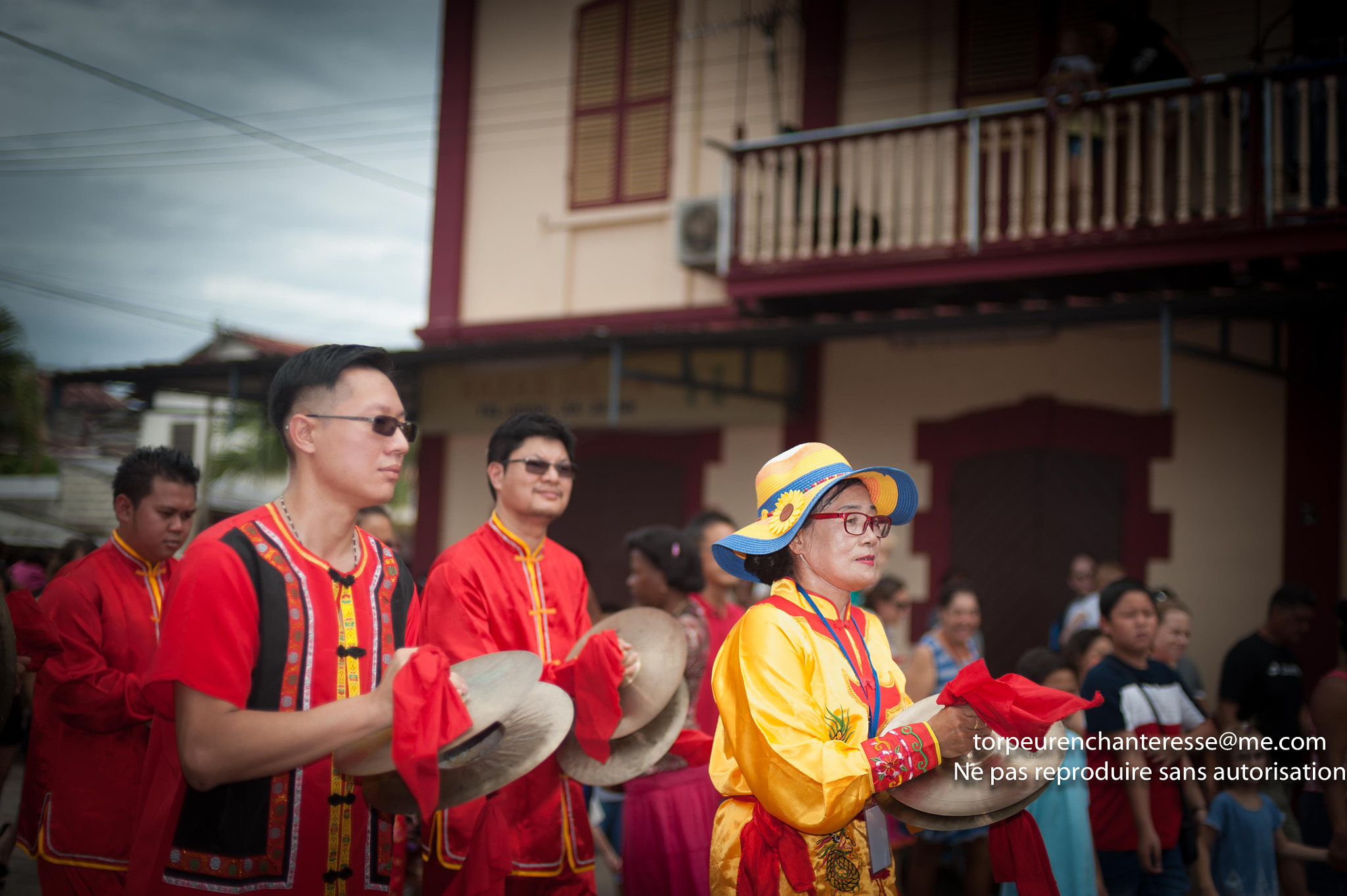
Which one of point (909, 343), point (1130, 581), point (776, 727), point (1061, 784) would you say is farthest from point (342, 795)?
point (909, 343)

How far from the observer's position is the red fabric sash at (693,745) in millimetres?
3883

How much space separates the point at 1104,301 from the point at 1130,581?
3.47 metres

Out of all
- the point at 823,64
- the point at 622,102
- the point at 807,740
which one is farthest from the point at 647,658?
the point at 622,102

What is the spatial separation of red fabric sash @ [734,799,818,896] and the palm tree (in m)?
19.5

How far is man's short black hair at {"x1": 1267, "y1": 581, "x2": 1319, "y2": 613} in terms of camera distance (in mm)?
5352

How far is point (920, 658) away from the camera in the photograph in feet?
18.4

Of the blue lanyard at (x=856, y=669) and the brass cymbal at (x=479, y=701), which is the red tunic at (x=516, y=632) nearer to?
the brass cymbal at (x=479, y=701)

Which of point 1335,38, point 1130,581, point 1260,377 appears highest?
point 1335,38

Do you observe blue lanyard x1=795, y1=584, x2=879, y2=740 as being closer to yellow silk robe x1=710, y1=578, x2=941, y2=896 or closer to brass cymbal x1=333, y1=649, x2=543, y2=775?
yellow silk robe x1=710, y1=578, x2=941, y2=896

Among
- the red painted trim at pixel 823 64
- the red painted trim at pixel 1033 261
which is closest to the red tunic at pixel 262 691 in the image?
the red painted trim at pixel 1033 261

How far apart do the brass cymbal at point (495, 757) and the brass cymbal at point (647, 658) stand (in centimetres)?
86

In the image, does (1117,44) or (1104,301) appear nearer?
(1104,301)

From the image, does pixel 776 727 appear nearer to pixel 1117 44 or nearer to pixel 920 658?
pixel 920 658

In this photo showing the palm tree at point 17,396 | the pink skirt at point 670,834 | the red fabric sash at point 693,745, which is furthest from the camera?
the palm tree at point 17,396
